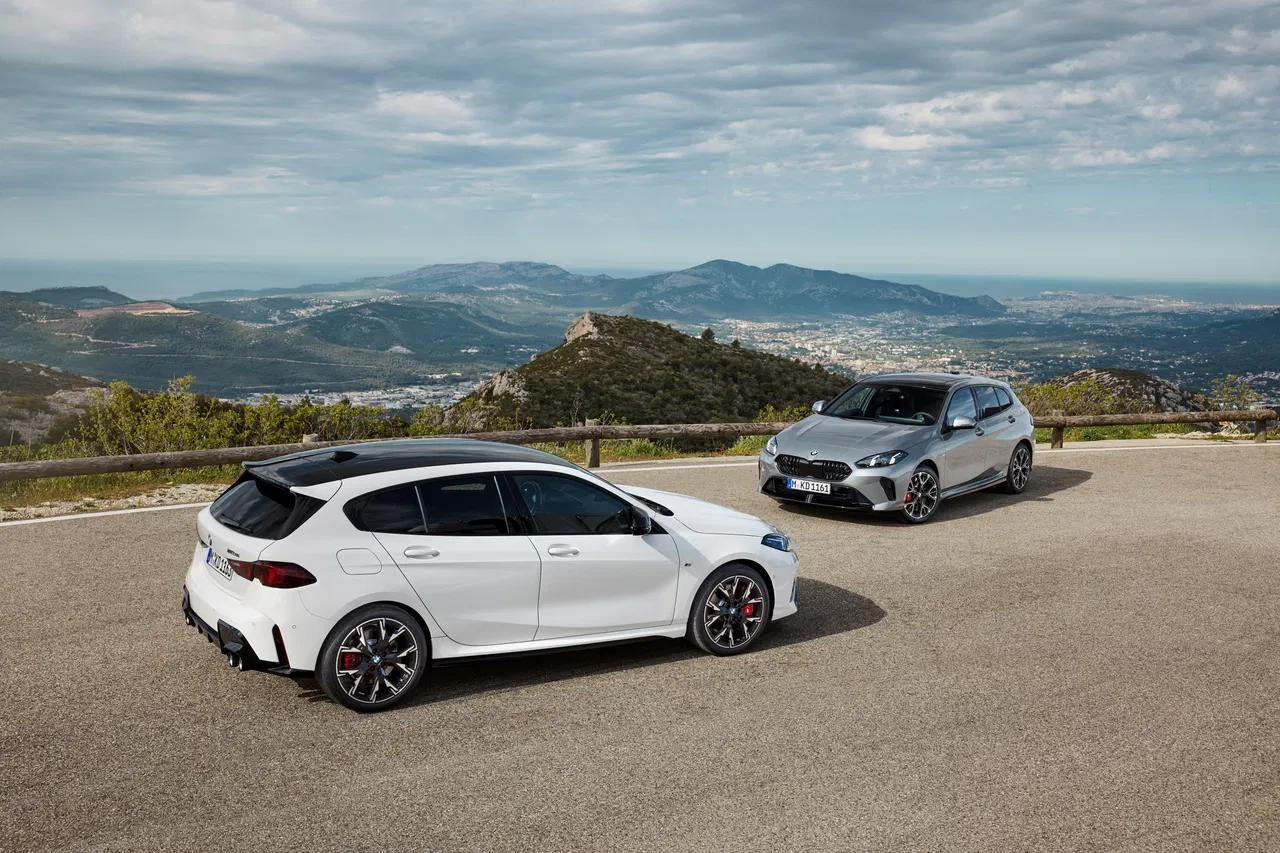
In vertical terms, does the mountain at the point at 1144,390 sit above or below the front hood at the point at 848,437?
below

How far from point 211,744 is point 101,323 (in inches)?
5882

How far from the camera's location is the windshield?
12875mm

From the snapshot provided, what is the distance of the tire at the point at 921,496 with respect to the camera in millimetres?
12000

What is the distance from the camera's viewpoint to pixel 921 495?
12.2 meters

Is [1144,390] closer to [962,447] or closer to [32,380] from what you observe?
[962,447]

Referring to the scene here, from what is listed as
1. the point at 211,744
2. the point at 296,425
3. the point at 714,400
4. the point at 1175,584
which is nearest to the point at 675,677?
the point at 211,744

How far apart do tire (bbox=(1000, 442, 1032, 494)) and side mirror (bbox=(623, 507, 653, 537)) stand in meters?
8.52

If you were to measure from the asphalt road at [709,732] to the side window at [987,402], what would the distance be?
4211 mm

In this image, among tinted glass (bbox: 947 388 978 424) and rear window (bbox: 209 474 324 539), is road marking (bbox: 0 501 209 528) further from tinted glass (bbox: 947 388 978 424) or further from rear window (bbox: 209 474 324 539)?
tinted glass (bbox: 947 388 978 424)

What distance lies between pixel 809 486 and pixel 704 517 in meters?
4.67

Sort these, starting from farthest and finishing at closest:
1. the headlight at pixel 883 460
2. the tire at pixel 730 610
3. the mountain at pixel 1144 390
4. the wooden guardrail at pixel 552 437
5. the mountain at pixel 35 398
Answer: the mountain at pixel 1144 390 < the mountain at pixel 35 398 < the headlight at pixel 883 460 < the wooden guardrail at pixel 552 437 < the tire at pixel 730 610

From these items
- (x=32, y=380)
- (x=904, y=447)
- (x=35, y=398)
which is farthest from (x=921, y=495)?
(x=32, y=380)

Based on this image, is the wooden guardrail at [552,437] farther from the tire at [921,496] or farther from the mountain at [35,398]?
the tire at [921,496]

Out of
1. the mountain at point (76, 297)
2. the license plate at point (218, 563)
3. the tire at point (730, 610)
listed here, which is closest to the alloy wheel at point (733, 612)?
the tire at point (730, 610)
